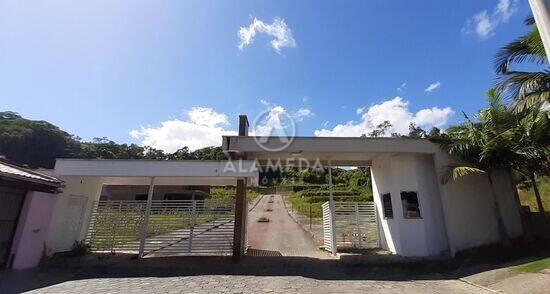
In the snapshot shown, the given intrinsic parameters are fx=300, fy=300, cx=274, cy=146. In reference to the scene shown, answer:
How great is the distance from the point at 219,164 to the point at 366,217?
6.33 meters

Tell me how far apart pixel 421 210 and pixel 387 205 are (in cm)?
129

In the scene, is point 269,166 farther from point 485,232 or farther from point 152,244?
point 485,232

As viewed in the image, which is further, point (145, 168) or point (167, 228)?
point (167, 228)

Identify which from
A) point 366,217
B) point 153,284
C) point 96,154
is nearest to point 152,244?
point 153,284

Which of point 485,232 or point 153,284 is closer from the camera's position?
point 153,284

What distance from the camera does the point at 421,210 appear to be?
400 inches

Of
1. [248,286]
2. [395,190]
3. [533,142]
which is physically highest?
[533,142]

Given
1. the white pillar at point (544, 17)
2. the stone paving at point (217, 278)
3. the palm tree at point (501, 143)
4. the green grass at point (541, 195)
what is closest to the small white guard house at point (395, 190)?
the palm tree at point (501, 143)

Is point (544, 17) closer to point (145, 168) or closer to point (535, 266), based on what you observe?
point (535, 266)

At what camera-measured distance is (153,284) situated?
694cm

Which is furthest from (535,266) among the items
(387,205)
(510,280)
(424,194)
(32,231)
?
(32,231)

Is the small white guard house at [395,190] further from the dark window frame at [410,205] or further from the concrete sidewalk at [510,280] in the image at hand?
the concrete sidewalk at [510,280]

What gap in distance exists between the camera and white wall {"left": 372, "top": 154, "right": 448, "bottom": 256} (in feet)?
32.7

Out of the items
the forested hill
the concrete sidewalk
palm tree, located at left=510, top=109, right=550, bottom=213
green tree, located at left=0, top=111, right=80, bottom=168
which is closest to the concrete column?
the concrete sidewalk
